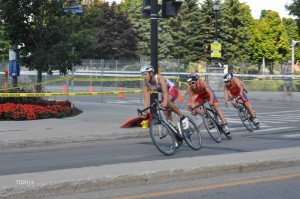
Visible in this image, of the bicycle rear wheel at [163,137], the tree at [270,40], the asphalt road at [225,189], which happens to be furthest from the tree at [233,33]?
the asphalt road at [225,189]

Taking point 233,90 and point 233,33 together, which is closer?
point 233,90

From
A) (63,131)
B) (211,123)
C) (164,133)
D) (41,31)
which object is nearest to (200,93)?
(211,123)

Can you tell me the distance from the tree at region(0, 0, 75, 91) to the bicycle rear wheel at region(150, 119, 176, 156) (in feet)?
32.1

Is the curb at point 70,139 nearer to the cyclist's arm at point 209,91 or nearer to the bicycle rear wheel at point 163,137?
the cyclist's arm at point 209,91

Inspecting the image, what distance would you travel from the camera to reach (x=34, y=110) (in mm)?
18312

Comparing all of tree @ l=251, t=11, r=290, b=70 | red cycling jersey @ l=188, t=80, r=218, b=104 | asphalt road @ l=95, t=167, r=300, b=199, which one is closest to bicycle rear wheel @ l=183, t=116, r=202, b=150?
red cycling jersey @ l=188, t=80, r=218, b=104

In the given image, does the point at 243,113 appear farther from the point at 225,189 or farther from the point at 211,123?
the point at 225,189

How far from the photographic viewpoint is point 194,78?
13.5 m

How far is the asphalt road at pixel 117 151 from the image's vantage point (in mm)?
10562

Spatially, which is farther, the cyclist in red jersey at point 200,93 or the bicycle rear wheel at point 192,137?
the cyclist in red jersey at point 200,93

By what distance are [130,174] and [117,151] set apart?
4066 mm

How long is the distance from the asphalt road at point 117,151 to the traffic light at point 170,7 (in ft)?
10.5

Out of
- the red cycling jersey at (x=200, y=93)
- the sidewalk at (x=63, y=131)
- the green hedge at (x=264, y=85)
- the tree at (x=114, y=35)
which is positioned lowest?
the sidewalk at (x=63, y=131)

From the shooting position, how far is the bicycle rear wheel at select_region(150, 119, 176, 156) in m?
11.5
